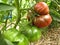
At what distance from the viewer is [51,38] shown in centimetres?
239

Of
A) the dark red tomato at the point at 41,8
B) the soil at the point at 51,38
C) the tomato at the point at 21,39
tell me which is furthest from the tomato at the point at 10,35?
the soil at the point at 51,38

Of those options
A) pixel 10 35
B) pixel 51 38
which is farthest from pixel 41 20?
pixel 51 38

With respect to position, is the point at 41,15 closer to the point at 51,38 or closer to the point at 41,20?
the point at 41,20

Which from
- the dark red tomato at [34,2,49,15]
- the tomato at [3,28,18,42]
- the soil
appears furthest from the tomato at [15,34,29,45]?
the soil

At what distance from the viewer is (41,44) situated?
7.13 ft

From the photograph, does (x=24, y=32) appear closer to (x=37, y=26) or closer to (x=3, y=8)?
(x=37, y=26)

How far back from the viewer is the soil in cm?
223

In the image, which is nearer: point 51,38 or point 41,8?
point 41,8

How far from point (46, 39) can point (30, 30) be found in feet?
5.35

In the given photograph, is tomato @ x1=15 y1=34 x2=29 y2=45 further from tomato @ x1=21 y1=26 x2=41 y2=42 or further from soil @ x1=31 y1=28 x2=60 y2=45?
soil @ x1=31 y1=28 x2=60 y2=45

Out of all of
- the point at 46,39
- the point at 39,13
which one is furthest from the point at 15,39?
the point at 46,39

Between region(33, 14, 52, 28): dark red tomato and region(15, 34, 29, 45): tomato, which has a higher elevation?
region(33, 14, 52, 28): dark red tomato

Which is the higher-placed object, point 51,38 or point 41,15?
point 41,15

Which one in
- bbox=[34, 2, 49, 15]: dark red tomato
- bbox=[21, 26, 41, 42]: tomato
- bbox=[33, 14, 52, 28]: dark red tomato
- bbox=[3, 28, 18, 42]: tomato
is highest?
bbox=[34, 2, 49, 15]: dark red tomato
